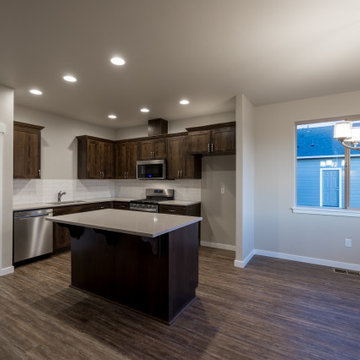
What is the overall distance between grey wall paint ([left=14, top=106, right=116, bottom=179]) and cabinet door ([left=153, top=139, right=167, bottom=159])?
5.77ft

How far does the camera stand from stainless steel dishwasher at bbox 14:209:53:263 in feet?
11.7

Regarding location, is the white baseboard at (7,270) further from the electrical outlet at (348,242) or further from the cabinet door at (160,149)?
the electrical outlet at (348,242)

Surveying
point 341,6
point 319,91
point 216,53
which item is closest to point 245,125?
point 319,91

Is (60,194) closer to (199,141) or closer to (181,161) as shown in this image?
(181,161)

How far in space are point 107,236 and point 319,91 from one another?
3664 mm

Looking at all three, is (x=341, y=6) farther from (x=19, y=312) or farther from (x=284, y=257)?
(x=19, y=312)

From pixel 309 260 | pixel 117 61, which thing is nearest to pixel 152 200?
pixel 117 61

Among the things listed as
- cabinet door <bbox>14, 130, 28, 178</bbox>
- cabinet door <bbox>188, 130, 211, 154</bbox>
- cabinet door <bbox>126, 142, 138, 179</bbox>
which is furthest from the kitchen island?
cabinet door <bbox>126, 142, 138, 179</bbox>

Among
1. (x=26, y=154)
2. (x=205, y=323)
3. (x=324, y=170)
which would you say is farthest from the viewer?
(x=26, y=154)

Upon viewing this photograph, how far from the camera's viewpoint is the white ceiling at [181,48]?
1.86 metres

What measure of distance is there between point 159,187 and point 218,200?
1488mm

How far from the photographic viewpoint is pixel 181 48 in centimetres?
239

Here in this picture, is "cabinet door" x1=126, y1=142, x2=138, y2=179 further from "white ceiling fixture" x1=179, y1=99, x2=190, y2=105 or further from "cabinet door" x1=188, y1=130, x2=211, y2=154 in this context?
"white ceiling fixture" x1=179, y1=99, x2=190, y2=105

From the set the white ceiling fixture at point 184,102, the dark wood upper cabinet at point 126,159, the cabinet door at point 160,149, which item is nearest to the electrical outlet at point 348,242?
the white ceiling fixture at point 184,102
